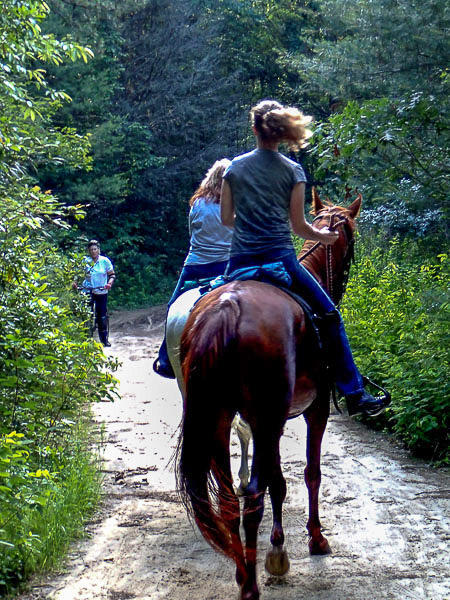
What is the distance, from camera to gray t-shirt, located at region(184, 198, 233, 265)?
6.61m

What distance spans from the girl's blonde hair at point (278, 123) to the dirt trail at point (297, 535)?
2555mm

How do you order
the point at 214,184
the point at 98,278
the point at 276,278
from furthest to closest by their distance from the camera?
the point at 98,278 → the point at 214,184 → the point at 276,278

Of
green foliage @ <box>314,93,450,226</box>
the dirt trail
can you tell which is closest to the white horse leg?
the dirt trail

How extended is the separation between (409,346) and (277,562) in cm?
446

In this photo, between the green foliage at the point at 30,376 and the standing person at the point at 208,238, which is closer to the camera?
the green foliage at the point at 30,376

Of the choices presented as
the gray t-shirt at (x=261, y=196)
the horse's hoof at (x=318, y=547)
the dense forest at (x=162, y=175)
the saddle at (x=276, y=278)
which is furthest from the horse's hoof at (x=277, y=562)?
the gray t-shirt at (x=261, y=196)

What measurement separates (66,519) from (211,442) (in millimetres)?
1695

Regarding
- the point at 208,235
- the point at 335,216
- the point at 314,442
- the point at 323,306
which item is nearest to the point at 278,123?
the point at 323,306

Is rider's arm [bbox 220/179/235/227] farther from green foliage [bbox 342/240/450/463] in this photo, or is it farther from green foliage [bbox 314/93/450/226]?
green foliage [bbox 314/93/450/226]

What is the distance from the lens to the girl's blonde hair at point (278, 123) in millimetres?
4953

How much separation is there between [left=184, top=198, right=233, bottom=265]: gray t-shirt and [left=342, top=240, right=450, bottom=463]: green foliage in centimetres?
218

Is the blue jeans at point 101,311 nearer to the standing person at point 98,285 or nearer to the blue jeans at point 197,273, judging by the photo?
the standing person at point 98,285

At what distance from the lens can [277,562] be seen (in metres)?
4.95

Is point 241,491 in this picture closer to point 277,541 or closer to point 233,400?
point 277,541
